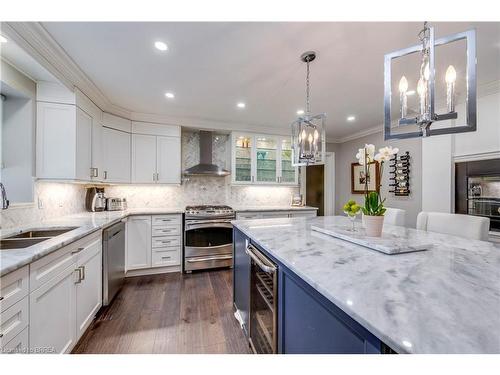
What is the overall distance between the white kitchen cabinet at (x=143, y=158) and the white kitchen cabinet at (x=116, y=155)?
83mm

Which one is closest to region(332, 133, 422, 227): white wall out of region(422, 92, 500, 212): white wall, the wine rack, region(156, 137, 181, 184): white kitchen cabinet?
the wine rack

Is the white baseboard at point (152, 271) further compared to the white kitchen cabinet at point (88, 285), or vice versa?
the white baseboard at point (152, 271)

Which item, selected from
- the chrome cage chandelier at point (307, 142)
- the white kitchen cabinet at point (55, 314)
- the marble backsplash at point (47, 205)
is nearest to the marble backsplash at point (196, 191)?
the marble backsplash at point (47, 205)

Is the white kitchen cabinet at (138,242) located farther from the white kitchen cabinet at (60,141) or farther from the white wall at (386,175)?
the white wall at (386,175)

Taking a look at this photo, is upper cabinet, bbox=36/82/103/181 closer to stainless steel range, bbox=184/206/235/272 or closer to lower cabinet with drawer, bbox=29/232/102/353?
lower cabinet with drawer, bbox=29/232/102/353

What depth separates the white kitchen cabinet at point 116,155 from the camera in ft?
9.64

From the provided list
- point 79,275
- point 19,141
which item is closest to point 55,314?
point 79,275

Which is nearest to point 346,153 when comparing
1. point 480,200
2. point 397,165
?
point 397,165

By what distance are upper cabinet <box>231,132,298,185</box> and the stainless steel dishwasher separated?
1981 millimetres

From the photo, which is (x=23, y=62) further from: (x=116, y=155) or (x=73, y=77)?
(x=116, y=155)

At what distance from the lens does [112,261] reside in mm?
2305

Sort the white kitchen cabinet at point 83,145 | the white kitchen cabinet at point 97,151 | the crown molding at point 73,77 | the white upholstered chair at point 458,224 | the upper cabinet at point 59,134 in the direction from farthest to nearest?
the white kitchen cabinet at point 97,151, the white kitchen cabinet at point 83,145, the upper cabinet at point 59,134, the white upholstered chair at point 458,224, the crown molding at point 73,77

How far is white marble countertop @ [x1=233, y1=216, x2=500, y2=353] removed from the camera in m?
0.50
